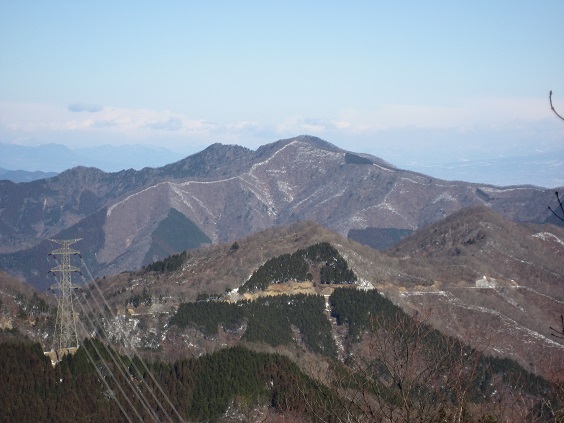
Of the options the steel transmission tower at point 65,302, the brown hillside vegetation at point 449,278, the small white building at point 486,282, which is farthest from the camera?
the small white building at point 486,282

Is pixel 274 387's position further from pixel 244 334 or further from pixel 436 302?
pixel 436 302

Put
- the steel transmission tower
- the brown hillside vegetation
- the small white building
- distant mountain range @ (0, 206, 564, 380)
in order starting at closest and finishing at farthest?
the steel transmission tower
distant mountain range @ (0, 206, 564, 380)
the brown hillside vegetation
the small white building

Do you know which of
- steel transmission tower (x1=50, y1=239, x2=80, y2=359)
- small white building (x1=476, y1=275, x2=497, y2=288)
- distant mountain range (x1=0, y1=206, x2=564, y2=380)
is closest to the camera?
steel transmission tower (x1=50, y1=239, x2=80, y2=359)

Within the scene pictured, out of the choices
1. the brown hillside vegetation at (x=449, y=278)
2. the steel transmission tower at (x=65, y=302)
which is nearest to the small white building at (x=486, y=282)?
the brown hillside vegetation at (x=449, y=278)

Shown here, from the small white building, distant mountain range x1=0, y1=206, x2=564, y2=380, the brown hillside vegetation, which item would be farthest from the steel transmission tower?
the small white building

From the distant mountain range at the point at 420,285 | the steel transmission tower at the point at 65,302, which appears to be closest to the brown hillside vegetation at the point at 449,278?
the distant mountain range at the point at 420,285

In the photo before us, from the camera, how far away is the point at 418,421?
17.5 meters

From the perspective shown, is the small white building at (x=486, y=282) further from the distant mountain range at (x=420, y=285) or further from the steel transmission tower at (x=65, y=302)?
the steel transmission tower at (x=65, y=302)

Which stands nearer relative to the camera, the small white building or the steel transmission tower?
the steel transmission tower

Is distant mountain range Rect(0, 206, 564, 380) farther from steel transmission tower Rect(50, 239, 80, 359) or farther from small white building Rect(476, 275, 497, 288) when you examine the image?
steel transmission tower Rect(50, 239, 80, 359)

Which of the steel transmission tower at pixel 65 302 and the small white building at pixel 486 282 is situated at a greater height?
Answer: the steel transmission tower at pixel 65 302

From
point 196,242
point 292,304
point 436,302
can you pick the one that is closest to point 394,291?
point 436,302

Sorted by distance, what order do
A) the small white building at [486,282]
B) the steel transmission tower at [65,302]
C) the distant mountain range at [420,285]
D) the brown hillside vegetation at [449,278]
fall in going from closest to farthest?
the steel transmission tower at [65,302] → the distant mountain range at [420,285] → the brown hillside vegetation at [449,278] → the small white building at [486,282]

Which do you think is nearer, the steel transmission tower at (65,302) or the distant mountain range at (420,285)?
the steel transmission tower at (65,302)
